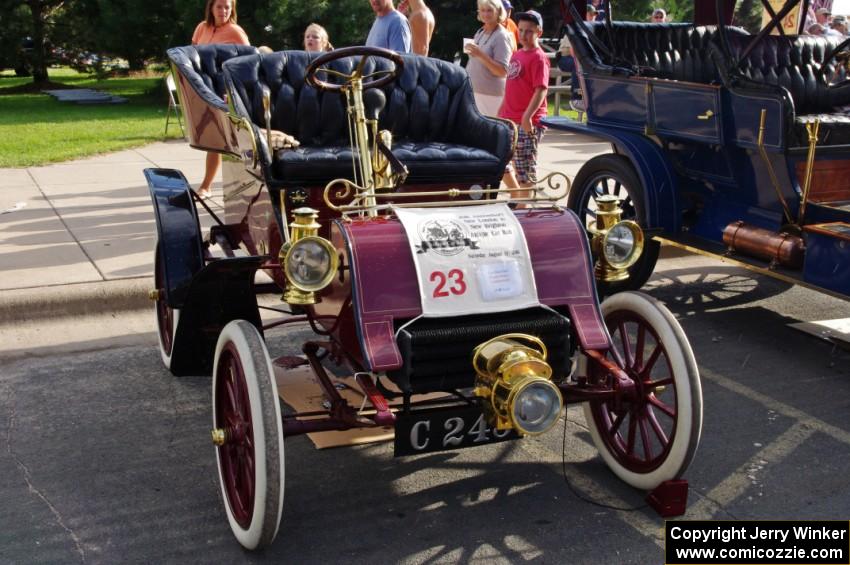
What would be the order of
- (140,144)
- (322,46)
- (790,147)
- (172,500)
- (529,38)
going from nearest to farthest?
(172,500) < (790,147) < (529,38) < (322,46) < (140,144)

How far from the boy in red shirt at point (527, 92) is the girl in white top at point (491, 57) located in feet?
0.25

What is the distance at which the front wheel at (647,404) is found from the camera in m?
3.11

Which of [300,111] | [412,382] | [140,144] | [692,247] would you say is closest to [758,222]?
[692,247]

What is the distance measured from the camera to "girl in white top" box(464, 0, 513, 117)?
6.79 meters

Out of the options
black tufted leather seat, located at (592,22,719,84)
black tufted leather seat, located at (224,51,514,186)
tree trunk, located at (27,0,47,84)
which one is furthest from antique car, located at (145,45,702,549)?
tree trunk, located at (27,0,47,84)

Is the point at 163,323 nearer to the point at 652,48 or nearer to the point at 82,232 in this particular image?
the point at 82,232

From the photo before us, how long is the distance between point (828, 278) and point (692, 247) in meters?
1.02

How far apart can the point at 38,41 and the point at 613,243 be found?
729 inches

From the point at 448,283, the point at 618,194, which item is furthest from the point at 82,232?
the point at 448,283

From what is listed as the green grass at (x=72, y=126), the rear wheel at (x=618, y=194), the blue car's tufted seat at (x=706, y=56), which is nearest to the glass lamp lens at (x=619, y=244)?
the rear wheel at (x=618, y=194)

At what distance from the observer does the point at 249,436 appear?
9.87ft

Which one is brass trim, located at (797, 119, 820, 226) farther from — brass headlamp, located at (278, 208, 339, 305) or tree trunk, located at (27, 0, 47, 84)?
tree trunk, located at (27, 0, 47, 84)

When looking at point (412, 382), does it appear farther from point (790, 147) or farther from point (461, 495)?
point (790, 147)

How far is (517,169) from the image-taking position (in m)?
6.84
